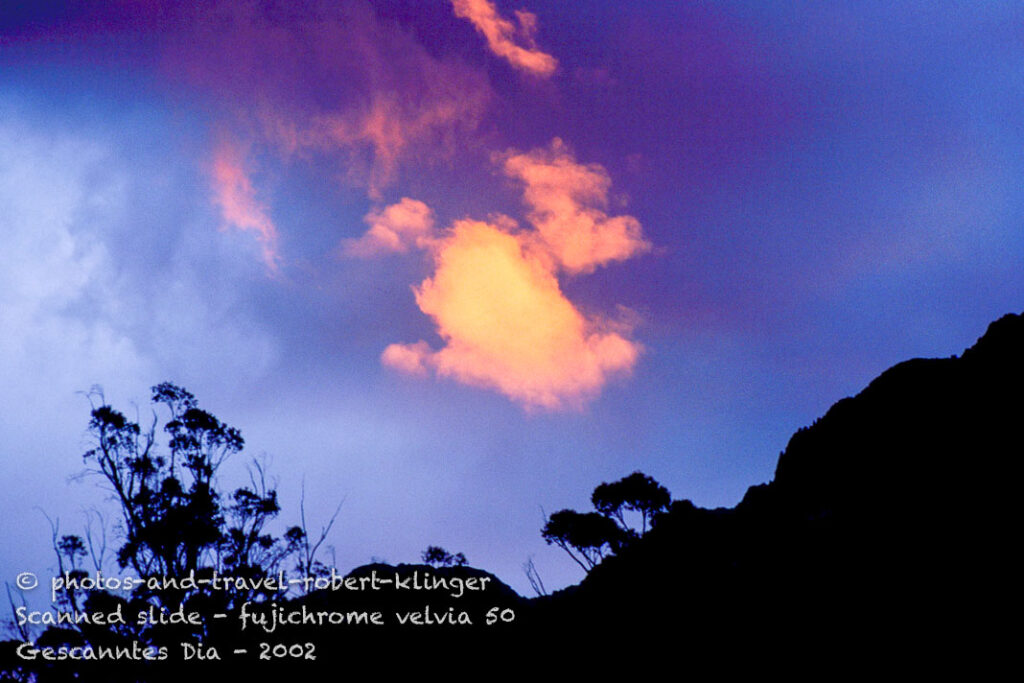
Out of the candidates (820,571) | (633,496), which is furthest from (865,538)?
(633,496)

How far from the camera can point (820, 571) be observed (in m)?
16.7

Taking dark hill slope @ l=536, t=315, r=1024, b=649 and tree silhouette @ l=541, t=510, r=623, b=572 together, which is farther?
tree silhouette @ l=541, t=510, r=623, b=572

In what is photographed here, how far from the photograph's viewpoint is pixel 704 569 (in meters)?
21.8

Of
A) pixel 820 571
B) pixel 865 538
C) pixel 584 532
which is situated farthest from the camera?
pixel 584 532

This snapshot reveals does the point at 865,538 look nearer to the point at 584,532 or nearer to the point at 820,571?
the point at 820,571

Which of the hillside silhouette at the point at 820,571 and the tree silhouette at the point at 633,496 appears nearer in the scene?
the hillside silhouette at the point at 820,571

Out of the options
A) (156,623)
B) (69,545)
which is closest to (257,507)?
(156,623)

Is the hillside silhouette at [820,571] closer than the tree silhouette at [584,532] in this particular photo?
Yes

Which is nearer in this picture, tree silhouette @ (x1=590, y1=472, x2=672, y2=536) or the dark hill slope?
the dark hill slope

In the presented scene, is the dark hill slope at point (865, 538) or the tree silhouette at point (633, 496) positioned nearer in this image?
the dark hill slope at point (865, 538)

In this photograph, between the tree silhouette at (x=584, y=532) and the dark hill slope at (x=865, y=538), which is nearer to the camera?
the dark hill slope at (x=865, y=538)

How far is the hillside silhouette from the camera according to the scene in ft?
45.0

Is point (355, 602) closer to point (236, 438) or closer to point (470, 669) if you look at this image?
point (470, 669)

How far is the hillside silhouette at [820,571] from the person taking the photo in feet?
45.0
